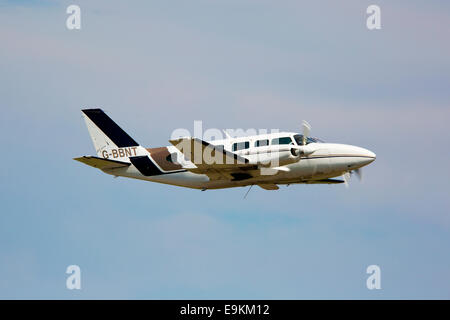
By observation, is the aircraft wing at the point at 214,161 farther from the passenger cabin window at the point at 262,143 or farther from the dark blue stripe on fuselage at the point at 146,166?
the dark blue stripe on fuselage at the point at 146,166

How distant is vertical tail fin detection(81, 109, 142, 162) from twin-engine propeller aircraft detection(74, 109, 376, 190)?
0.28 feet

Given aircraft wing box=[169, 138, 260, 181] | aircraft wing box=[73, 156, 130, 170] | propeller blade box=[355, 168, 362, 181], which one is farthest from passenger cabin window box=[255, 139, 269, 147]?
aircraft wing box=[73, 156, 130, 170]

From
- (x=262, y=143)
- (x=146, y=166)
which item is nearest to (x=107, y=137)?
(x=146, y=166)

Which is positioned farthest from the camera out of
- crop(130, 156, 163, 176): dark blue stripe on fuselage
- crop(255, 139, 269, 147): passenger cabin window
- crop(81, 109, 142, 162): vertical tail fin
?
crop(81, 109, 142, 162): vertical tail fin

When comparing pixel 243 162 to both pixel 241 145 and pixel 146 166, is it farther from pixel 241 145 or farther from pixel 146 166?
pixel 146 166

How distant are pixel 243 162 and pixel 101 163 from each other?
8.19m

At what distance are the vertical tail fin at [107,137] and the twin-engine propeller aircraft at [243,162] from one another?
3.3 inches

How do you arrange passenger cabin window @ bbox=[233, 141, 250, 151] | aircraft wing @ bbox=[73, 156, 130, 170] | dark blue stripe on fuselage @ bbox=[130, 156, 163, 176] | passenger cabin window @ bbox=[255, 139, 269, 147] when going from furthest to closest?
dark blue stripe on fuselage @ bbox=[130, 156, 163, 176], aircraft wing @ bbox=[73, 156, 130, 170], passenger cabin window @ bbox=[233, 141, 250, 151], passenger cabin window @ bbox=[255, 139, 269, 147]

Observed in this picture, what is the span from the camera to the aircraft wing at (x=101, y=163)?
40125 mm

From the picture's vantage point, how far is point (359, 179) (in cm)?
4200

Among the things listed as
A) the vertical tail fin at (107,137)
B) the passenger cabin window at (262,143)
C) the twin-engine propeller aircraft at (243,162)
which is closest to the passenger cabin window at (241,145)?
the twin-engine propeller aircraft at (243,162)

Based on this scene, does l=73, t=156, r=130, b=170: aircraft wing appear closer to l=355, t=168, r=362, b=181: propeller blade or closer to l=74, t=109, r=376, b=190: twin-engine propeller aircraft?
l=74, t=109, r=376, b=190: twin-engine propeller aircraft

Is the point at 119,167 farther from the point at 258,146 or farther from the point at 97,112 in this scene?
the point at 258,146

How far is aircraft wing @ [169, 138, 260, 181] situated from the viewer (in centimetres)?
3566
